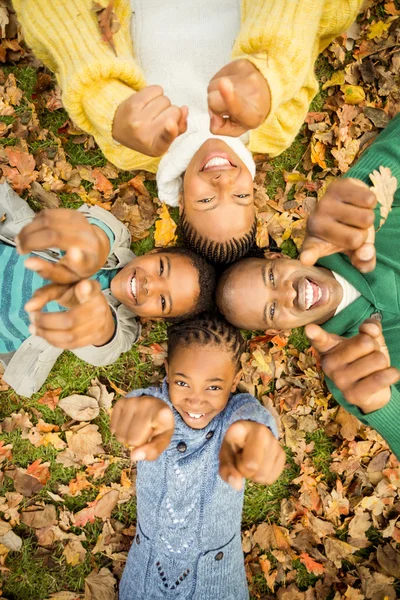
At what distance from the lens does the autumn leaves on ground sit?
3.99m

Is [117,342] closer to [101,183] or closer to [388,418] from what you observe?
[101,183]

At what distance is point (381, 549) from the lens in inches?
157

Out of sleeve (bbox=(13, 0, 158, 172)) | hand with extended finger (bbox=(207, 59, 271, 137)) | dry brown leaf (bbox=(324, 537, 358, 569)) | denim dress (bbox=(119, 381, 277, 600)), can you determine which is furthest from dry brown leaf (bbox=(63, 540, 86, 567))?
hand with extended finger (bbox=(207, 59, 271, 137))

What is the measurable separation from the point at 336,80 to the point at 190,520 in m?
3.81

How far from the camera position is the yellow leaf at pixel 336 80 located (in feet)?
13.3

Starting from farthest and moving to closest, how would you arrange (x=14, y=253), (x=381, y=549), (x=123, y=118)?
1. (x=381, y=549)
2. (x=14, y=253)
3. (x=123, y=118)

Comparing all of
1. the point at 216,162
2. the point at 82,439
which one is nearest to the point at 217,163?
the point at 216,162

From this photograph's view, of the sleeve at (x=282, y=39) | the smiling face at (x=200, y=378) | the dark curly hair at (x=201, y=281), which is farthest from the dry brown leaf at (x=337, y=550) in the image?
the sleeve at (x=282, y=39)

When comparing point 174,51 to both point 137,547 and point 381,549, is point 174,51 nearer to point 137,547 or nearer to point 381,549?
point 137,547

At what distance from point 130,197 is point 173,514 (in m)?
2.60

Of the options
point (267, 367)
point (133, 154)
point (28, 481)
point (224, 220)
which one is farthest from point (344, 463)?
point (133, 154)

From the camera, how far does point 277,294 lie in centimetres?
296

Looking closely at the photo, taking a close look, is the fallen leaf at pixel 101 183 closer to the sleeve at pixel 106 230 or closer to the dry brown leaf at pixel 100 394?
the sleeve at pixel 106 230

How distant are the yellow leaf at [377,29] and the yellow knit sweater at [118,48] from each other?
0.98m
